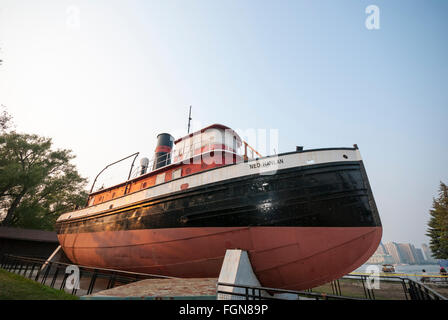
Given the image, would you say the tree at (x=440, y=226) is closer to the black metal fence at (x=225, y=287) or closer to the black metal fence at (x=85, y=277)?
the black metal fence at (x=225, y=287)

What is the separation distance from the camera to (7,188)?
21.2 metres

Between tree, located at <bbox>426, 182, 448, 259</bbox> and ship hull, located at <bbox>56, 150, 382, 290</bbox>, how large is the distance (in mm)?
31944

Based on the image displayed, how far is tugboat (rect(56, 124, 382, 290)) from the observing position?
582cm

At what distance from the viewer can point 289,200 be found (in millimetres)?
6137

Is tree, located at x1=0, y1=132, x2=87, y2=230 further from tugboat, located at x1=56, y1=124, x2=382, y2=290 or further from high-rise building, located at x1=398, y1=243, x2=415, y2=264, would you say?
high-rise building, located at x1=398, y1=243, x2=415, y2=264

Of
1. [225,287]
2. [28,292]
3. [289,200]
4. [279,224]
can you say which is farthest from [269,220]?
[28,292]

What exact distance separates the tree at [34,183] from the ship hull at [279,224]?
2238 centimetres

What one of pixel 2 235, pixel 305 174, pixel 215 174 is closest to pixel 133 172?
pixel 215 174

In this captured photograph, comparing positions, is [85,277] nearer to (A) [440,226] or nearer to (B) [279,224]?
(B) [279,224]

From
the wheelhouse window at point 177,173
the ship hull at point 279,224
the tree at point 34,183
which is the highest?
the tree at point 34,183

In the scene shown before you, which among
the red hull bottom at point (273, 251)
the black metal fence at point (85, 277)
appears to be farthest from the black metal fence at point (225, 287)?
the red hull bottom at point (273, 251)

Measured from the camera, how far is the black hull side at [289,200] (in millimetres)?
5863

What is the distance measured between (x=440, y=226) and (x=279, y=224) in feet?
116

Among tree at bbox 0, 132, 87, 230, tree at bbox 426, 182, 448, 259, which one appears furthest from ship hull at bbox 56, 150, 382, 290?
tree at bbox 426, 182, 448, 259
